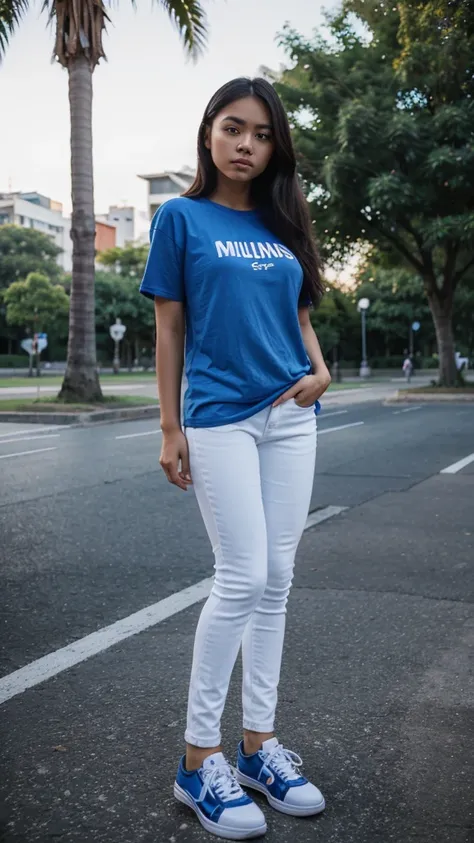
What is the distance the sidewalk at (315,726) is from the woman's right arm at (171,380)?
0.87 m

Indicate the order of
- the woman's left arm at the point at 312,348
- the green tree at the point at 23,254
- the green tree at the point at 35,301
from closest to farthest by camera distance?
the woman's left arm at the point at 312,348, the green tree at the point at 35,301, the green tree at the point at 23,254

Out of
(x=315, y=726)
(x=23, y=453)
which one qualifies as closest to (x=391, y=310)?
(x=23, y=453)

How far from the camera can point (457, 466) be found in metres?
10.1

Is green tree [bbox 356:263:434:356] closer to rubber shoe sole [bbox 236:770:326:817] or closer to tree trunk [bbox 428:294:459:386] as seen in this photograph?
tree trunk [bbox 428:294:459:386]

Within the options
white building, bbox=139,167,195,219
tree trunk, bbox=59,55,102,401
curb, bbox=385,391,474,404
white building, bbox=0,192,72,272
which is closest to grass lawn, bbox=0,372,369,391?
curb, bbox=385,391,474,404

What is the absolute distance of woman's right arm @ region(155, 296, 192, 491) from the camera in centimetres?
250

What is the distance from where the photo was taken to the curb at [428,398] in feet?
80.6

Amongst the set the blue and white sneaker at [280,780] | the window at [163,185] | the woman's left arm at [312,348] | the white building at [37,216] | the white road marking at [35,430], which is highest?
the window at [163,185]

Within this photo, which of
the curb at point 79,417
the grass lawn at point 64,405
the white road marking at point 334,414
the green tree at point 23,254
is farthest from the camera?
the green tree at point 23,254

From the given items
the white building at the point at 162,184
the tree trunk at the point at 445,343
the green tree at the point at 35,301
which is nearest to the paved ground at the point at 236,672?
the tree trunk at the point at 445,343

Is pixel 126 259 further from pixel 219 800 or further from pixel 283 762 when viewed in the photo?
pixel 219 800

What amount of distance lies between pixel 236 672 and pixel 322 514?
3.58 meters

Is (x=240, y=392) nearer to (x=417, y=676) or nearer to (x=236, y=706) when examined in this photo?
(x=236, y=706)

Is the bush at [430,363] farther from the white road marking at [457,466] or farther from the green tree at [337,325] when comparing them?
the white road marking at [457,466]
